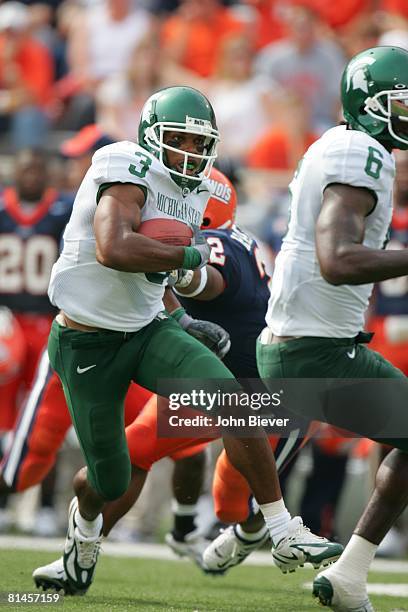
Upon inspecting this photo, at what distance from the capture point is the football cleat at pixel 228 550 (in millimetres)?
5379

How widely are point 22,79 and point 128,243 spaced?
648cm

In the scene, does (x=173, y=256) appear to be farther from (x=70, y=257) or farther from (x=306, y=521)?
(x=306, y=521)

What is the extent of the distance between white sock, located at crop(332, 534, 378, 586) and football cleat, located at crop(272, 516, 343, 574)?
0.03m

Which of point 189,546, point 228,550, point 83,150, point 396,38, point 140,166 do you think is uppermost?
point 140,166

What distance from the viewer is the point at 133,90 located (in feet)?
30.9

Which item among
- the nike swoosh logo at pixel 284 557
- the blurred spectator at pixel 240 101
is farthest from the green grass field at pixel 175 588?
the blurred spectator at pixel 240 101

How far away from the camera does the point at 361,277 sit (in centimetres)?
384

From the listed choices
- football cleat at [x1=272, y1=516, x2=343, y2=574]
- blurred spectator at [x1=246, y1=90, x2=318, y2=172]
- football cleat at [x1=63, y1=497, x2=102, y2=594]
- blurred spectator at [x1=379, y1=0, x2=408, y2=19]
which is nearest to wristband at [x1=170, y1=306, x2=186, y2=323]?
football cleat at [x1=63, y1=497, x2=102, y2=594]

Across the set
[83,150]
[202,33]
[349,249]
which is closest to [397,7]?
[202,33]

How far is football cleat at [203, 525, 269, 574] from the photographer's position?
5379mm

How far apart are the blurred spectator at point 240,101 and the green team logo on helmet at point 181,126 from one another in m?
5.10

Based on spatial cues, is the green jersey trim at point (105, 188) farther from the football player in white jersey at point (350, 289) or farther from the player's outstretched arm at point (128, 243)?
the football player in white jersey at point (350, 289)

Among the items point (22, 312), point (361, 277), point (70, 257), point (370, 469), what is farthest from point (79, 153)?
point (361, 277)

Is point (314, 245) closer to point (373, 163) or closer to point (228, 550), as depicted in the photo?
point (373, 163)
